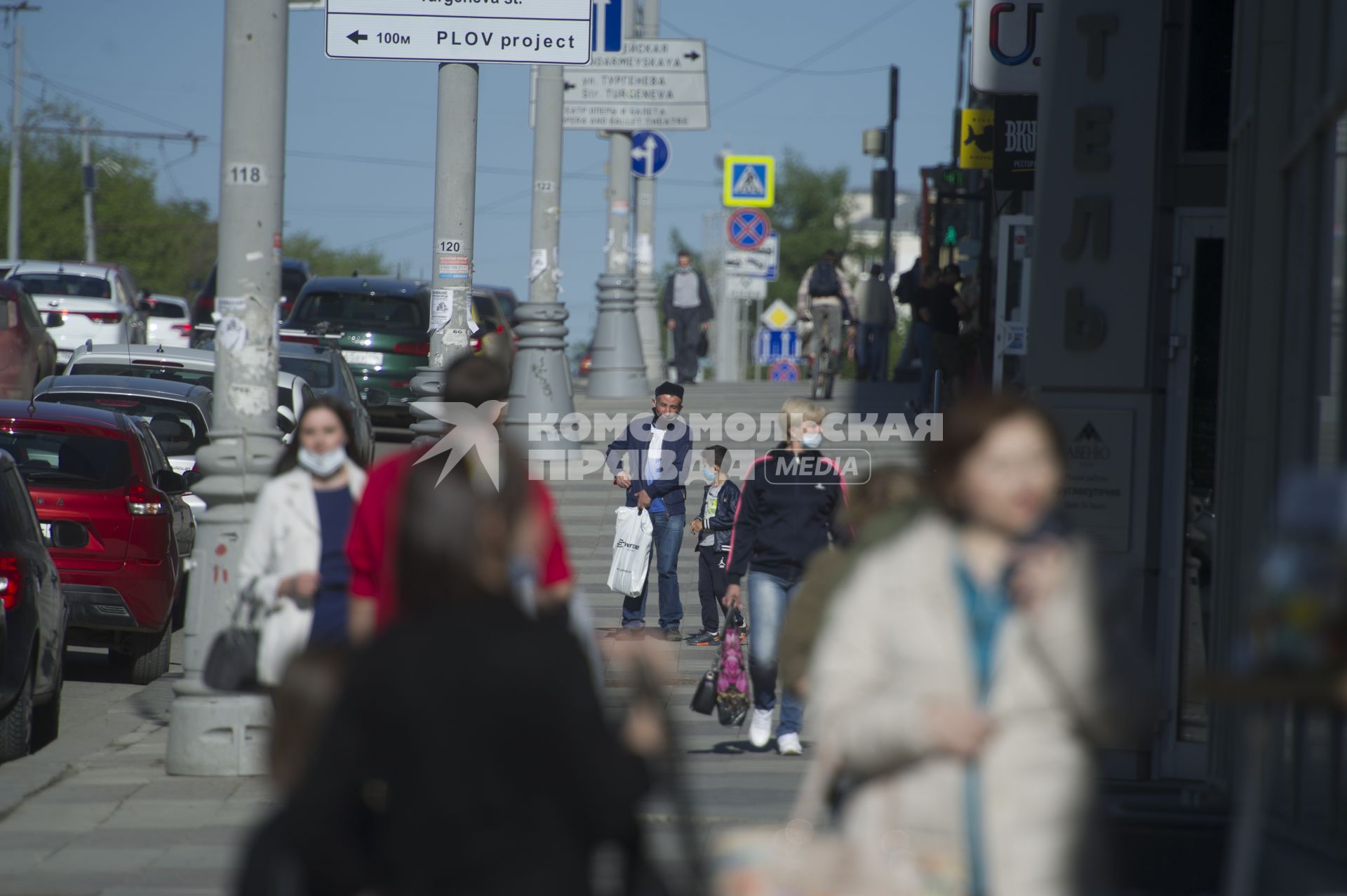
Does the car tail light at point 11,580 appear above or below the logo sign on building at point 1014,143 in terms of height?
below

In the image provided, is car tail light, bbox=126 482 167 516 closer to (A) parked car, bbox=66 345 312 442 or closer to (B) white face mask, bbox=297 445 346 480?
(A) parked car, bbox=66 345 312 442

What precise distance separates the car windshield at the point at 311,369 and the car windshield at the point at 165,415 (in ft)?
10.4

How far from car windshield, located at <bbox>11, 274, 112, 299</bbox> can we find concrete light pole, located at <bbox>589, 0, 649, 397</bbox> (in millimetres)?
7973

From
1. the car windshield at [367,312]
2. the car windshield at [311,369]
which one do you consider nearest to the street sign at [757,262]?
the car windshield at [367,312]

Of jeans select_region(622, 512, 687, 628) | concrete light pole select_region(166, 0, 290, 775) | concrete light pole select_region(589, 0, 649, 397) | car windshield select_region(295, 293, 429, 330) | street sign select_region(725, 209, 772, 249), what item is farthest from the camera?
street sign select_region(725, 209, 772, 249)

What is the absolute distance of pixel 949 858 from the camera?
3.36m

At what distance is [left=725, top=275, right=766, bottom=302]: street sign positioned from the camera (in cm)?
3388

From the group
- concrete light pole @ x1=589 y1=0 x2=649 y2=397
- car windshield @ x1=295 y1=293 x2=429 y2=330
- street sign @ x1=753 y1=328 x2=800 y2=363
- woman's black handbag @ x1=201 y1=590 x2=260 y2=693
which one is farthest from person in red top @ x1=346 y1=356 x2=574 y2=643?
street sign @ x1=753 y1=328 x2=800 y2=363

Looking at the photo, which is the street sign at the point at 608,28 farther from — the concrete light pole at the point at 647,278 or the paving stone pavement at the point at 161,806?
the paving stone pavement at the point at 161,806

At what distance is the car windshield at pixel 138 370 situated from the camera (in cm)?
1678

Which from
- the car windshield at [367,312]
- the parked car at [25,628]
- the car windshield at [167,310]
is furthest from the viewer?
the car windshield at [167,310]

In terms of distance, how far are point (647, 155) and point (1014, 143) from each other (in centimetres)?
1696

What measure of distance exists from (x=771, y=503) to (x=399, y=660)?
6.77 metres

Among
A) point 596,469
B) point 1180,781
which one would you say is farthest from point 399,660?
point 596,469
